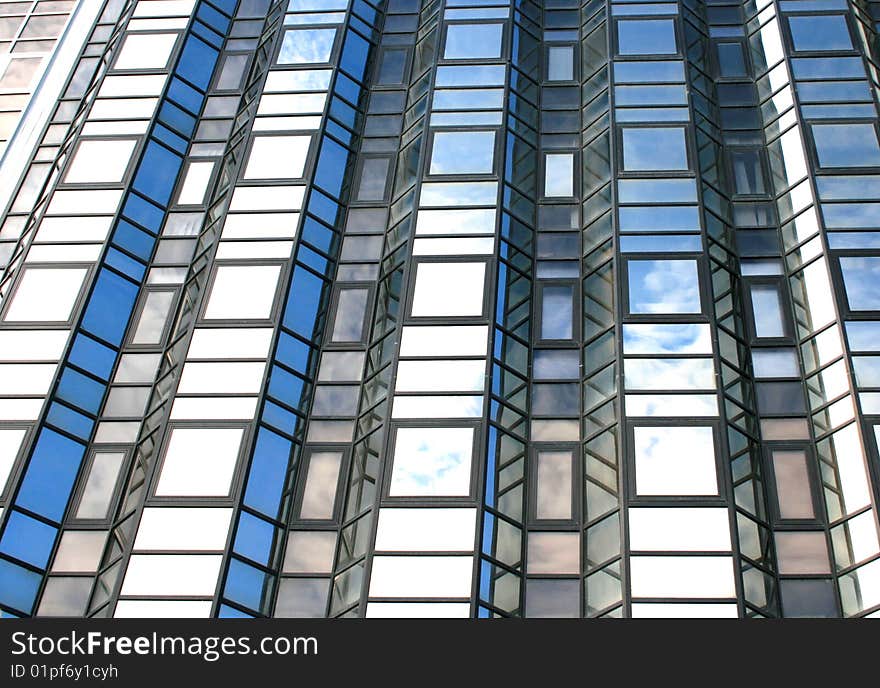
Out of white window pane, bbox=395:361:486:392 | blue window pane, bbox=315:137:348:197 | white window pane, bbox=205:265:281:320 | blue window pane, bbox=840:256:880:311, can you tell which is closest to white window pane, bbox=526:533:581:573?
white window pane, bbox=395:361:486:392

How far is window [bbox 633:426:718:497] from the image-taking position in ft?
97.8

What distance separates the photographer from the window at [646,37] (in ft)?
140

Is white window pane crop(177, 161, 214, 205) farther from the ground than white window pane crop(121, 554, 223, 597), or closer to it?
farther from the ground

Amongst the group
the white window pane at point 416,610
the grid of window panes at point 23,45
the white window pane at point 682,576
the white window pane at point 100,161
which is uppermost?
the grid of window panes at point 23,45

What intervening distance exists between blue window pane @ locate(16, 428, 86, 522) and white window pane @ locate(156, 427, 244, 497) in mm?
2660

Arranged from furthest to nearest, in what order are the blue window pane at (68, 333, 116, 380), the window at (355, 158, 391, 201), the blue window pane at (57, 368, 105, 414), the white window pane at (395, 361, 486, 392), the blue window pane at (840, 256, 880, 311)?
1. the window at (355, 158, 391, 201)
2. the blue window pane at (68, 333, 116, 380)
3. the blue window pane at (57, 368, 105, 414)
4. the blue window pane at (840, 256, 880, 311)
5. the white window pane at (395, 361, 486, 392)

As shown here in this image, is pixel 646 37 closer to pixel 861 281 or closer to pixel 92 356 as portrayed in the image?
pixel 861 281

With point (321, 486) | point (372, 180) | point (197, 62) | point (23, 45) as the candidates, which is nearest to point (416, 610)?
point (321, 486)

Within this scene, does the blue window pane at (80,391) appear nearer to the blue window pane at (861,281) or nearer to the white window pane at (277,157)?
the white window pane at (277,157)

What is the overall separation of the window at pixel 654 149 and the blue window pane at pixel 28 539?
18902 mm

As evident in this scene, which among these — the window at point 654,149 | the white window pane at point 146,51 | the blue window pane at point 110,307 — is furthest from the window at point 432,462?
the white window pane at point 146,51

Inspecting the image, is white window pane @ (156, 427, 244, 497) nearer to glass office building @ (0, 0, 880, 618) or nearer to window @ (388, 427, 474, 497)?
glass office building @ (0, 0, 880, 618)

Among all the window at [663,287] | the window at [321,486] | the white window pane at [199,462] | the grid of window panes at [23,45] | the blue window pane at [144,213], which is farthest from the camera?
the grid of window panes at [23,45]

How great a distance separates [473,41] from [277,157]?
880 centimetres
